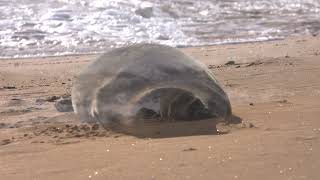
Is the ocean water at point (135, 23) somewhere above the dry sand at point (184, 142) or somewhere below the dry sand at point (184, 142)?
below

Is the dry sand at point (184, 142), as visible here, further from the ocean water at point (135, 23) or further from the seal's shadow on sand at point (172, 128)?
the ocean water at point (135, 23)

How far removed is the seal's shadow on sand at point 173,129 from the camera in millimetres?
3463

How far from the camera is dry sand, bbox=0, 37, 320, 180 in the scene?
275 cm

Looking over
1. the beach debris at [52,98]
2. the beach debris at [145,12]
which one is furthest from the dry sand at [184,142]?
the beach debris at [145,12]

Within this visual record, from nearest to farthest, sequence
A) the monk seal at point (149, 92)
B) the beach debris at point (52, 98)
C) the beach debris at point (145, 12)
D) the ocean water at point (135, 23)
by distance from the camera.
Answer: the monk seal at point (149, 92)
the beach debris at point (52, 98)
the ocean water at point (135, 23)
the beach debris at point (145, 12)

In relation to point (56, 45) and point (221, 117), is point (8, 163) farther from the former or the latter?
point (56, 45)

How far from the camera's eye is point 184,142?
3215 mm

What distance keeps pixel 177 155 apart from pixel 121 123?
0.78m

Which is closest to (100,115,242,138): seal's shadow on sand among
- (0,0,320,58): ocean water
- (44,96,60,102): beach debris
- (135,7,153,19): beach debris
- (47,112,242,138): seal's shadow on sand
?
(47,112,242,138): seal's shadow on sand

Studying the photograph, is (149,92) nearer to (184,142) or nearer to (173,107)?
(173,107)

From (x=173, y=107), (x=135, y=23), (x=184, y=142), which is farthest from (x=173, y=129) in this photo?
(x=135, y=23)

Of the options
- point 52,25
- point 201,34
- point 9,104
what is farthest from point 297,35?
point 9,104

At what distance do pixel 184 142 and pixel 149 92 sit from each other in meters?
0.54

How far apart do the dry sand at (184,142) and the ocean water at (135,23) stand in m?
2.72
